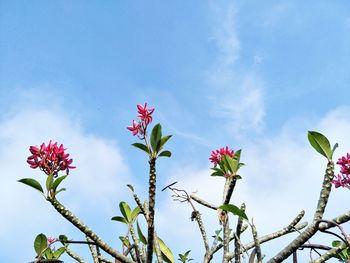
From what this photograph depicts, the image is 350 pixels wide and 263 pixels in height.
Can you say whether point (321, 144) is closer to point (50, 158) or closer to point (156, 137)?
point (156, 137)

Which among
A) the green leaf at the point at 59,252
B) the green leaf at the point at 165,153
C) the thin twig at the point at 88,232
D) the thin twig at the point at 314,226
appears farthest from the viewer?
the green leaf at the point at 59,252

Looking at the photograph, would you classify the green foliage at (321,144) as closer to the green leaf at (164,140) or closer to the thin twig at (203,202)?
the green leaf at (164,140)

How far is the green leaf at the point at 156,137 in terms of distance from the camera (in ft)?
6.08

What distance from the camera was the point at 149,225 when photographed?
171 cm

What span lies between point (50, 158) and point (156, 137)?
74 centimetres

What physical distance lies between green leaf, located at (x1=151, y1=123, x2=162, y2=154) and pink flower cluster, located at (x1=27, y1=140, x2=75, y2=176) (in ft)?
2.17

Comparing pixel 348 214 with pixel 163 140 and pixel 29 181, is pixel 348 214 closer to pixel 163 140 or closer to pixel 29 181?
pixel 163 140

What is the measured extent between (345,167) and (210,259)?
3.25ft

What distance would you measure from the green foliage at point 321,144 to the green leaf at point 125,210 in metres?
1.20

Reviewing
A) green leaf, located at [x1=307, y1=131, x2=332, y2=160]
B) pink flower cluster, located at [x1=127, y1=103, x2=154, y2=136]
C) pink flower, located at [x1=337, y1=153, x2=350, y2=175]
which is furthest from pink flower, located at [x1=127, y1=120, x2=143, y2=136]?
pink flower, located at [x1=337, y1=153, x2=350, y2=175]

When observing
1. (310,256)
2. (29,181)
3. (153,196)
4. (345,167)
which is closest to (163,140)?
(153,196)

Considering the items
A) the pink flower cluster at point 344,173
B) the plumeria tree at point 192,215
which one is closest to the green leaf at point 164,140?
the plumeria tree at point 192,215

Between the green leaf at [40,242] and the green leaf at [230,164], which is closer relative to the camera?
the green leaf at [40,242]

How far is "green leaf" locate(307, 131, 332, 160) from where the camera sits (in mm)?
1827
